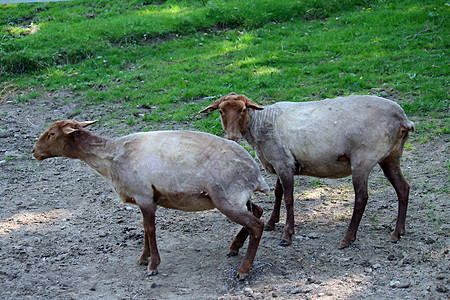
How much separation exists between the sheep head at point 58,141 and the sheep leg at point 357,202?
3.18 meters

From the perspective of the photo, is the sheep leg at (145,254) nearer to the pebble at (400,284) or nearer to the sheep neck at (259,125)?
the sheep neck at (259,125)

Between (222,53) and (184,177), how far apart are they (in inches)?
315

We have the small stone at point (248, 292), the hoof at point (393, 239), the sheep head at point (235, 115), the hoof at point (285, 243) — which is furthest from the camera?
the sheep head at point (235, 115)

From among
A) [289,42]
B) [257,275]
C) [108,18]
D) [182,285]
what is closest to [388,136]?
[257,275]

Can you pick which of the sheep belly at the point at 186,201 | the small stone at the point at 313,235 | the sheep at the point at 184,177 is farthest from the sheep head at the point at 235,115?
the small stone at the point at 313,235

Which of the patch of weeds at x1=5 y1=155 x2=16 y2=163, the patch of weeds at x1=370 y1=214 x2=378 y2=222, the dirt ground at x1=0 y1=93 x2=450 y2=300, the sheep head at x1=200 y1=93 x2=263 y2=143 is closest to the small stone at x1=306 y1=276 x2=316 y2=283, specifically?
the dirt ground at x1=0 y1=93 x2=450 y2=300

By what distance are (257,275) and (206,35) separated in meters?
9.66

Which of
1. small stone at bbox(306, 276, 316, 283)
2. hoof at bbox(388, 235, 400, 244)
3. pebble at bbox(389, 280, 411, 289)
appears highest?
pebble at bbox(389, 280, 411, 289)

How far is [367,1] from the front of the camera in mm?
15016

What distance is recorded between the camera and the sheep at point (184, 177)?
218 inches

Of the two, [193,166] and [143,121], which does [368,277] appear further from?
[143,121]

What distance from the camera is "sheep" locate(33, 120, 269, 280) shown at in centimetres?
554

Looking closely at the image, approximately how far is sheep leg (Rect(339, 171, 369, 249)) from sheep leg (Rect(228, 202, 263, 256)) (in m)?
1.05

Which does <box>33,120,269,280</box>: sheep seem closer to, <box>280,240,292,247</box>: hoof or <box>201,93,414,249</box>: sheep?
<box>280,240,292,247</box>: hoof
